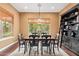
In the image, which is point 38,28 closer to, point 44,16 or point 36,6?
point 44,16

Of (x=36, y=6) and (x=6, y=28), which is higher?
(x=36, y=6)

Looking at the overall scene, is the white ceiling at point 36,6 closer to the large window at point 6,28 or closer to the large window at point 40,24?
the large window at point 6,28

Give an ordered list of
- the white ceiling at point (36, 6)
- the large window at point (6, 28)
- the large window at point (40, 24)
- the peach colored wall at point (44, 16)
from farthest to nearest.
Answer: the peach colored wall at point (44, 16)
the large window at point (40, 24)
the white ceiling at point (36, 6)
the large window at point (6, 28)

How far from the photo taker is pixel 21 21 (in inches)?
408

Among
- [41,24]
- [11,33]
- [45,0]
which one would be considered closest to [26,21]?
[41,24]

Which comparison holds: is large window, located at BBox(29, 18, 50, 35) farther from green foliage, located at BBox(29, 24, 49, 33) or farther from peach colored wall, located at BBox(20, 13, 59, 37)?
peach colored wall, located at BBox(20, 13, 59, 37)

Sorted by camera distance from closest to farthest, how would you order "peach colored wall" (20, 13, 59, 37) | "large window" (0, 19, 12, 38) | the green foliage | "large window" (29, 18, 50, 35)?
"large window" (0, 19, 12, 38), the green foliage, "large window" (29, 18, 50, 35), "peach colored wall" (20, 13, 59, 37)

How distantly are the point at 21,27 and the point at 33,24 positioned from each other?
3.09ft

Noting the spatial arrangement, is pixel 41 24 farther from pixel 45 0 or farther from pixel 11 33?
pixel 45 0

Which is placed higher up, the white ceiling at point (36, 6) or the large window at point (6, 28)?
the white ceiling at point (36, 6)

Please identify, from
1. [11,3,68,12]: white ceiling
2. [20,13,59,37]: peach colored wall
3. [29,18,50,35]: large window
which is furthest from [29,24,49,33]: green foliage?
[11,3,68,12]: white ceiling

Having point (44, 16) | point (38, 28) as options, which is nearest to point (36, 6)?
point (38, 28)

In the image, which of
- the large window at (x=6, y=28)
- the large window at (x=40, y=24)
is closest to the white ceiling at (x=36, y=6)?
the large window at (x=6, y=28)

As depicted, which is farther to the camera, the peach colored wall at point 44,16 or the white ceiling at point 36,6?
the peach colored wall at point 44,16
